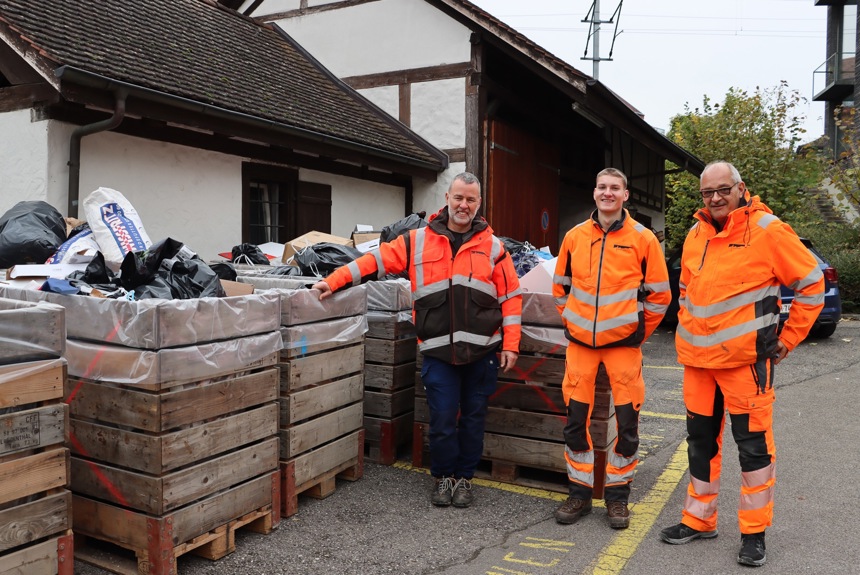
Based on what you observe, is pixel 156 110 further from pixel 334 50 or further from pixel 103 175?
pixel 334 50

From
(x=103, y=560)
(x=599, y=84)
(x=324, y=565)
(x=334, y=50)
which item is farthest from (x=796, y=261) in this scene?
(x=334, y=50)

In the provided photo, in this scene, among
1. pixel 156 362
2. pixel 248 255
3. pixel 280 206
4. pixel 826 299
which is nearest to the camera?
pixel 156 362

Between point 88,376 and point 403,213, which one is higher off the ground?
point 403,213

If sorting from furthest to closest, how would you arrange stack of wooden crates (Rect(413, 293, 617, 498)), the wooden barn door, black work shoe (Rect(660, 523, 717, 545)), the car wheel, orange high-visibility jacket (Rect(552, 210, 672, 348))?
1. the wooden barn door
2. the car wheel
3. stack of wooden crates (Rect(413, 293, 617, 498))
4. orange high-visibility jacket (Rect(552, 210, 672, 348))
5. black work shoe (Rect(660, 523, 717, 545))

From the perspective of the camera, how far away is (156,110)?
7.11m

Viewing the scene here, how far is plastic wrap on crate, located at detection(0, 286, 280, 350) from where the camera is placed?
3.12m

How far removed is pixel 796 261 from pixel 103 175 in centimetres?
622

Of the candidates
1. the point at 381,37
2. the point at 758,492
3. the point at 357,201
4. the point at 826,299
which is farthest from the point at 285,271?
the point at 826,299

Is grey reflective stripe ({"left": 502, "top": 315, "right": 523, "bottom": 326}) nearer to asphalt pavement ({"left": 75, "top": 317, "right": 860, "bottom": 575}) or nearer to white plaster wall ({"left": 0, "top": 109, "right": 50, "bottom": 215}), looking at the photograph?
asphalt pavement ({"left": 75, "top": 317, "right": 860, "bottom": 575})

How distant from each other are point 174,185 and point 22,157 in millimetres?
1564

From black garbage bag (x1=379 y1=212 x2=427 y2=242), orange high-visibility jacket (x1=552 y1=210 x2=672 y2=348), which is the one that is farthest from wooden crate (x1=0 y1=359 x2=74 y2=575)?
black garbage bag (x1=379 y1=212 x2=427 y2=242)

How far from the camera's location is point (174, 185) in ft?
25.5

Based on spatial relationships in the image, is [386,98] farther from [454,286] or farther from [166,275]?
[166,275]

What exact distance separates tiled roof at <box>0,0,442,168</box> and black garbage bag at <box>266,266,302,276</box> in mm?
2574
